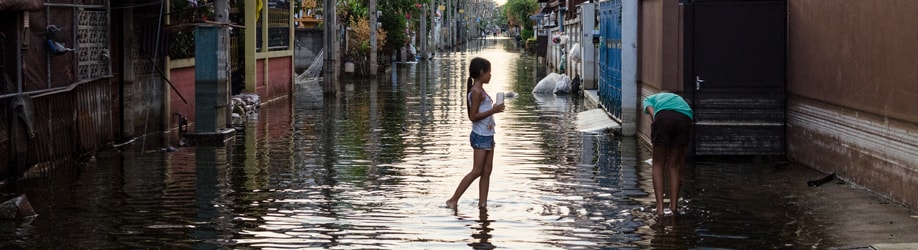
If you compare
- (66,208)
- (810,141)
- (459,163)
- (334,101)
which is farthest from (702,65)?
(334,101)

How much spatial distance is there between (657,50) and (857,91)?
→ 4.93m

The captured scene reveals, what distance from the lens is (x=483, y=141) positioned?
39.5 ft

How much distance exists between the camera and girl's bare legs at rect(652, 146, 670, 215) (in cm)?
1173

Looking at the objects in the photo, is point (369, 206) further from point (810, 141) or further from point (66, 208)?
point (810, 141)

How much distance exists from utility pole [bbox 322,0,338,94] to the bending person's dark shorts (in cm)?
2168

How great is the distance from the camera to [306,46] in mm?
48594

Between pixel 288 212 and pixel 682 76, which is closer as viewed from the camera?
pixel 288 212

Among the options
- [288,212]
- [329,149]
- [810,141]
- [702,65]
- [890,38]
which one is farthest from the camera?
[329,149]

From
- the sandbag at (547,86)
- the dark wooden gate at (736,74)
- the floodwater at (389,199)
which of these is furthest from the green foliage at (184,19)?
the sandbag at (547,86)

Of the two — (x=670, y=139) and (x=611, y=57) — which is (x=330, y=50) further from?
(x=670, y=139)

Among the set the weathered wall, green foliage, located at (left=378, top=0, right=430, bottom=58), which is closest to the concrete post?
the weathered wall

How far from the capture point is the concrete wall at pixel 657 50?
17219 mm

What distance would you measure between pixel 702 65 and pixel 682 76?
303 millimetres

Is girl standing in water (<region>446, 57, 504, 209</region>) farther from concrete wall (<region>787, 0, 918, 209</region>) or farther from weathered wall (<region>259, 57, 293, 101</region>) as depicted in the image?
weathered wall (<region>259, 57, 293, 101</region>)
